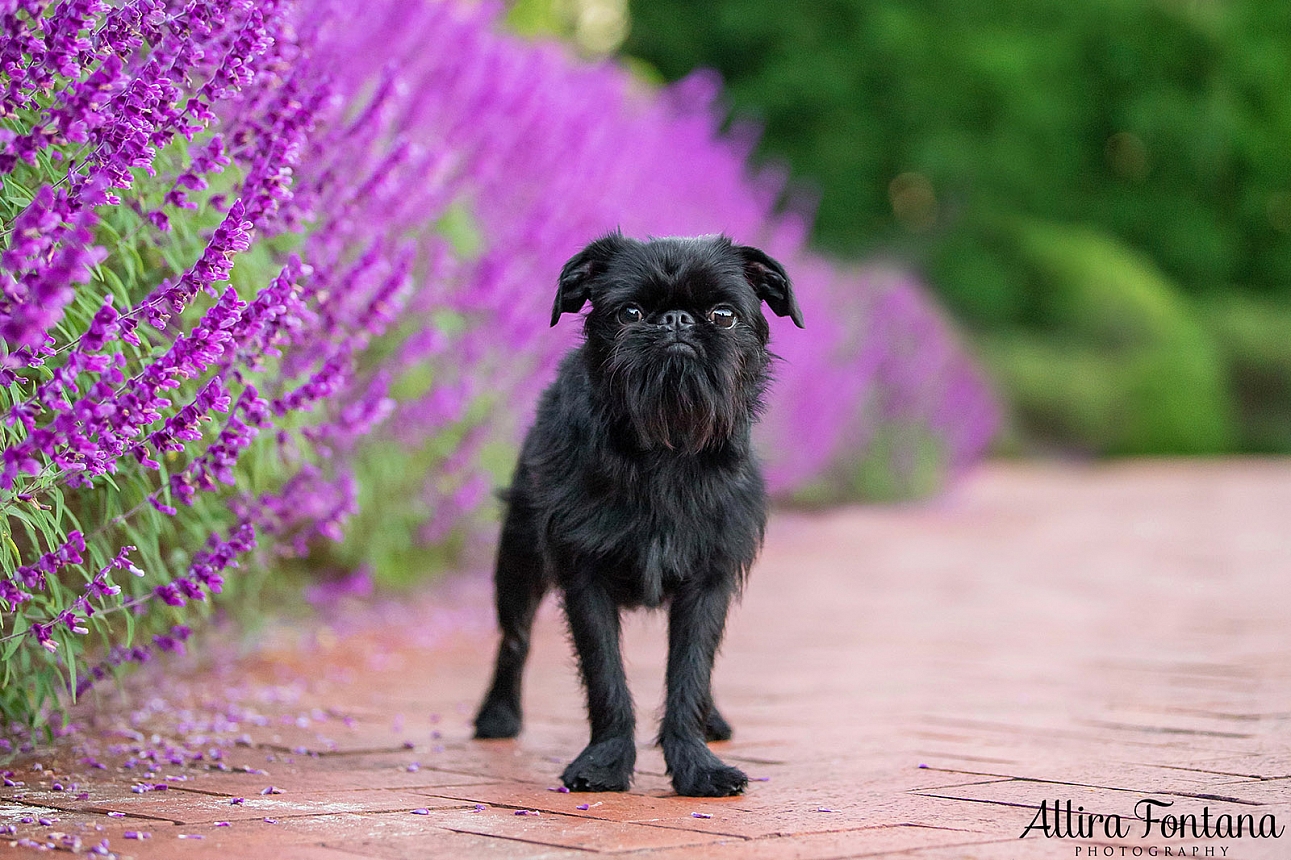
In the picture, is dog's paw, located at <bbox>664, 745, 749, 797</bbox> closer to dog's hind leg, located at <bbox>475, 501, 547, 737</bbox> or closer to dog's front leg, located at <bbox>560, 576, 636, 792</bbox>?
dog's front leg, located at <bbox>560, 576, 636, 792</bbox>

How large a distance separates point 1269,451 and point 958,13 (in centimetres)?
790

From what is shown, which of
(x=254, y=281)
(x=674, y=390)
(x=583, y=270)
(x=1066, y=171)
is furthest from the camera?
(x=1066, y=171)

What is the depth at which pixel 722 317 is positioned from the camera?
3.11m

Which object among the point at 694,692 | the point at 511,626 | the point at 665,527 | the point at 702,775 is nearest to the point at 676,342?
the point at 665,527

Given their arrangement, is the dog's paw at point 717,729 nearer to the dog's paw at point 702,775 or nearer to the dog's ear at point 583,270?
the dog's paw at point 702,775

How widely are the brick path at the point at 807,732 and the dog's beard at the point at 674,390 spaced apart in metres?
0.78

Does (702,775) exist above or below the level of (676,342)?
below

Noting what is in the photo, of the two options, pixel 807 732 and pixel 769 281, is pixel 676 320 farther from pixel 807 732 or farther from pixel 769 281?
pixel 807 732

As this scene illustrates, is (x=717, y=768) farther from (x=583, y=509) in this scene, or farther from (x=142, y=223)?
(x=142, y=223)

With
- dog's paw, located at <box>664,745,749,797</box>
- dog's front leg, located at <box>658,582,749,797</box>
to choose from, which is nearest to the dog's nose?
dog's front leg, located at <box>658,582,749,797</box>

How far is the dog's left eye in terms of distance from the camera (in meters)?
3.11

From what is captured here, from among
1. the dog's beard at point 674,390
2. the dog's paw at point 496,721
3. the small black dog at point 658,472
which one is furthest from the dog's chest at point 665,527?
the dog's paw at point 496,721

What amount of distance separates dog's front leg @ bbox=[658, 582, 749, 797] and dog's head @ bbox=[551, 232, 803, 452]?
36cm

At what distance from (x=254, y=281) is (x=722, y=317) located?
1.35 m
